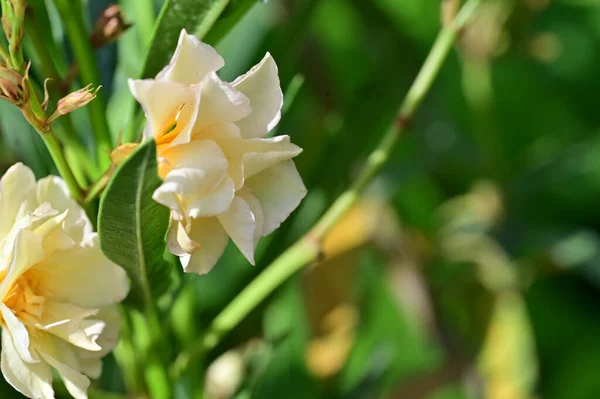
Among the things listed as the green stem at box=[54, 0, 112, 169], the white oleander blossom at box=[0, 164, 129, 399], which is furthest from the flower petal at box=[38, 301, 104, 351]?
the green stem at box=[54, 0, 112, 169]

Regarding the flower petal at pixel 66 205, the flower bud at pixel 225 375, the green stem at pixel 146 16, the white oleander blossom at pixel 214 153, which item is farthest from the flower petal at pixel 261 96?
the flower bud at pixel 225 375

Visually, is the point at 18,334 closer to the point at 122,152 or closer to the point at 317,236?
the point at 122,152

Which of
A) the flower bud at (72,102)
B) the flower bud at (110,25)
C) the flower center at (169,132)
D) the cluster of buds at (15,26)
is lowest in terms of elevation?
the flower center at (169,132)

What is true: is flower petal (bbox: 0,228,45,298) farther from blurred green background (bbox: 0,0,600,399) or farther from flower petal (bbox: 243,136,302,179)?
blurred green background (bbox: 0,0,600,399)

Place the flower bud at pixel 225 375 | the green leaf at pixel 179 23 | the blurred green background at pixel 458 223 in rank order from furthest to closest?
1. the blurred green background at pixel 458 223
2. the flower bud at pixel 225 375
3. the green leaf at pixel 179 23

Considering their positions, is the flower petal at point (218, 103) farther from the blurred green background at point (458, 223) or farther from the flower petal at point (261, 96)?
the blurred green background at point (458, 223)

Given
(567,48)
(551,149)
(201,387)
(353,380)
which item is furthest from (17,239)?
(567,48)
